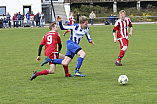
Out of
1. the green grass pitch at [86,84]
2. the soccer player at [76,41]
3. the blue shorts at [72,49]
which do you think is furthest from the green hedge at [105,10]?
the blue shorts at [72,49]

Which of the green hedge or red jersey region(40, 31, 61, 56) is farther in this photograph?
the green hedge

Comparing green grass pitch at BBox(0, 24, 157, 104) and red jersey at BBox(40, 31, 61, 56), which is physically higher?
red jersey at BBox(40, 31, 61, 56)

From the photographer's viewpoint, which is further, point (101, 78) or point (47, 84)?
point (101, 78)

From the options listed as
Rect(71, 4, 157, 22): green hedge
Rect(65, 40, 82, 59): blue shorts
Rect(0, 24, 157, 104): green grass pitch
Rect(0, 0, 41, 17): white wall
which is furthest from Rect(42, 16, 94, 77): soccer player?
Rect(0, 0, 41, 17): white wall

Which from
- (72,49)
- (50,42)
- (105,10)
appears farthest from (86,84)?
(105,10)

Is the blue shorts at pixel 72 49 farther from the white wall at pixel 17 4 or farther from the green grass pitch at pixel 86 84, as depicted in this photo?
the white wall at pixel 17 4

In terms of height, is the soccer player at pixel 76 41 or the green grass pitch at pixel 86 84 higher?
the soccer player at pixel 76 41

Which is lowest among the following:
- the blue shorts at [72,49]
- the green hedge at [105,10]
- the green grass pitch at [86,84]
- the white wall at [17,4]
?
the green grass pitch at [86,84]

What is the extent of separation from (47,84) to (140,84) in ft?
7.54

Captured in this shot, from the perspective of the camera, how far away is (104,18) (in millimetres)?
50469

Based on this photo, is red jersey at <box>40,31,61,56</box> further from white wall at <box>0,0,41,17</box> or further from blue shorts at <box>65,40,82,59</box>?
white wall at <box>0,0,41,17</box>

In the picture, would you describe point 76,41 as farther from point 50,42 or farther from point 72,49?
point 50,42

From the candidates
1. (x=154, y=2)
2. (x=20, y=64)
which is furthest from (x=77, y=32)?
(x=154, y=2)

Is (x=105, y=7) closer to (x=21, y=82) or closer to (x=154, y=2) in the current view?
(x=154, y=2)
